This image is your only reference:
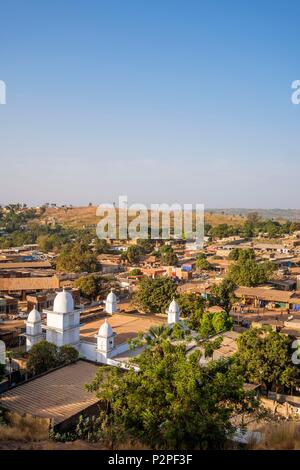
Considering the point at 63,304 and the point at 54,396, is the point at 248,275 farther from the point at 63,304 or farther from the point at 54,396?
the point at 54,396

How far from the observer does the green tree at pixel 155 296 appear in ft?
93.0

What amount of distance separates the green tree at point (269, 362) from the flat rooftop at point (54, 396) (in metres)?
6.15

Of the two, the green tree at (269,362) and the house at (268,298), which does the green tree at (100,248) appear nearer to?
the house at (268,298)

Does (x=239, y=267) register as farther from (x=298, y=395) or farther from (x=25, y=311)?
(x=298, y=395)

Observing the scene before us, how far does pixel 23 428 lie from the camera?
32.2ft

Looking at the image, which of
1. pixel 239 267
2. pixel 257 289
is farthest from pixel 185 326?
pixel 239 267

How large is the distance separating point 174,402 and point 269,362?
8.75m

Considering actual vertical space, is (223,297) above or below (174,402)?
below

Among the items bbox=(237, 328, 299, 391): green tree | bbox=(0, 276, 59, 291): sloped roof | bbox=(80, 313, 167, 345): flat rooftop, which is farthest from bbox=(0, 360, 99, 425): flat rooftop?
bbox=(0, 276, 59, 291): sloped roof

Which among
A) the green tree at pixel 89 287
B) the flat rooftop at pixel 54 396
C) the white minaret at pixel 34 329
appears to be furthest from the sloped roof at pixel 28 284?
the flat rooftop at pixel 54 396

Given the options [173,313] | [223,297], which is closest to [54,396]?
[173,313]
